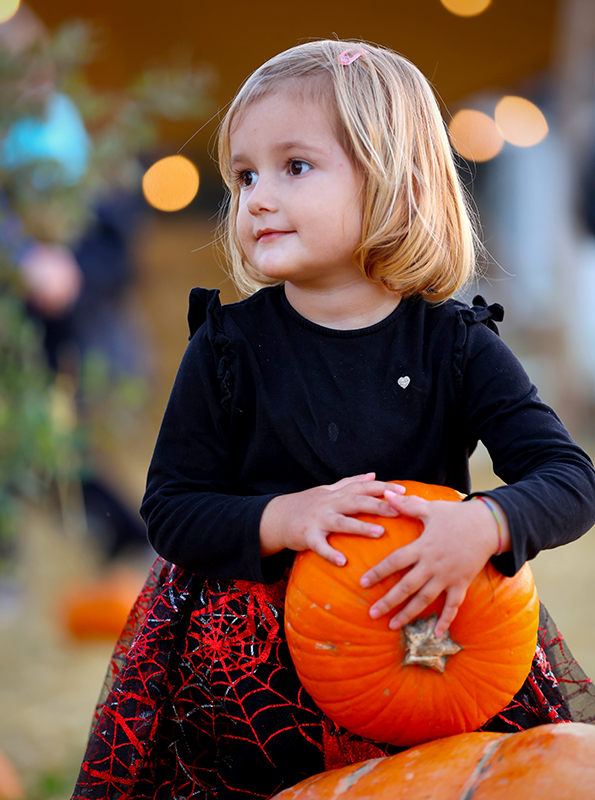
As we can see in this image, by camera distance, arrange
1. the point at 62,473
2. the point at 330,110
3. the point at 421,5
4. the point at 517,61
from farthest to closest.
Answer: the point at 517,61, the point at 421,5, the point at 62,473, the point at 330,110

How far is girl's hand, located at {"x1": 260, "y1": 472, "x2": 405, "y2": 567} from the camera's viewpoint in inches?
32.4

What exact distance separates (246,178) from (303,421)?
328mm

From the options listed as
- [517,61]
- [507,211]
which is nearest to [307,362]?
[517,61]

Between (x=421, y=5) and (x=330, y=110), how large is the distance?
12.4 feet

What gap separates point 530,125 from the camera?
6.63 metres

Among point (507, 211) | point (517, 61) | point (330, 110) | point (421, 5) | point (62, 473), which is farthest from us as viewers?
point (507, 211)

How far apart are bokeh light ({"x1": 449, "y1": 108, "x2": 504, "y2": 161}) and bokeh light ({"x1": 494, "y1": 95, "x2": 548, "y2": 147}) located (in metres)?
0.08

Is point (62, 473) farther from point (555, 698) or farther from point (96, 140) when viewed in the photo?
point (555, 698)

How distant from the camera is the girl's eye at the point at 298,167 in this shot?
0.93 metres

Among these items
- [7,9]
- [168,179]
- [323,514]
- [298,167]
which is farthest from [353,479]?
[168,179]

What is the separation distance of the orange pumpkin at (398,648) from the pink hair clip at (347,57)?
546 millimetres

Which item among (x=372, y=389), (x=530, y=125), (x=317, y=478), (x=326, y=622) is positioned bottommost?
(x=326, y=622)

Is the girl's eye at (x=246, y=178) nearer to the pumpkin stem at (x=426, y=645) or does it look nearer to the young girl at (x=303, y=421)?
the young girl at (x=303, y=421)

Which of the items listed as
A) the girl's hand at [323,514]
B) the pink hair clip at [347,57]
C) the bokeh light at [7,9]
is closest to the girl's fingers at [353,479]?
the girl's hand at [323,514]
